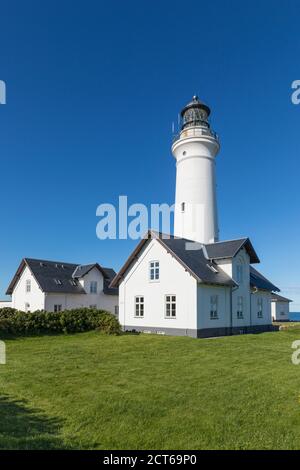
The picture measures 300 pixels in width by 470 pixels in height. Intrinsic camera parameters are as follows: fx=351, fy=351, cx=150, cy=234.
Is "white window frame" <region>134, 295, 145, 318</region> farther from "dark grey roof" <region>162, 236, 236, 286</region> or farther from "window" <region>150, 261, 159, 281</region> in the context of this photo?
"dark grey roof" <region>162, 236, 236, 286</region>

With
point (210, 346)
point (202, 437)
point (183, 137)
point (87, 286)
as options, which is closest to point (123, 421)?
point (202, 437)

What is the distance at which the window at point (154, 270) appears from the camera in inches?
923

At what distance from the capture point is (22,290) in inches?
1403

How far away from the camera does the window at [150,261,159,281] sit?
2344 centimetres

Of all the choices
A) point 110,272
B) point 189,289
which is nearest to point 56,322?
point 189,289

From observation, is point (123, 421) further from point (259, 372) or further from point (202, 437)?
point (259, 372)

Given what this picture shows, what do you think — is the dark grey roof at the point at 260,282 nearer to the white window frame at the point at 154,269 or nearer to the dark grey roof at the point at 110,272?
the white window frame at the point at 154,269

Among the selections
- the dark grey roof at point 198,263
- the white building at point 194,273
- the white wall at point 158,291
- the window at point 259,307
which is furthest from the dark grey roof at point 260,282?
the white wall at point 158,291

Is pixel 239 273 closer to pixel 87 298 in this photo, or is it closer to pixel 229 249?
pixel 229 249

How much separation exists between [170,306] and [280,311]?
31.5 m

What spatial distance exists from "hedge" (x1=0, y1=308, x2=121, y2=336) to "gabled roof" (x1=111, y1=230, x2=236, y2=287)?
3195mm

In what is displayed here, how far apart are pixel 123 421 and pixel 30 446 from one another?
67.9 inches

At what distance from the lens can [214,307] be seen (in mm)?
22266

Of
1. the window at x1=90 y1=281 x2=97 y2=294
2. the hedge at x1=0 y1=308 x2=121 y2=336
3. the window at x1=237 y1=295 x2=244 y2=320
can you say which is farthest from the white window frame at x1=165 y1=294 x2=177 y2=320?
the window at x1=90 y1=281 x2=97 y2=294
